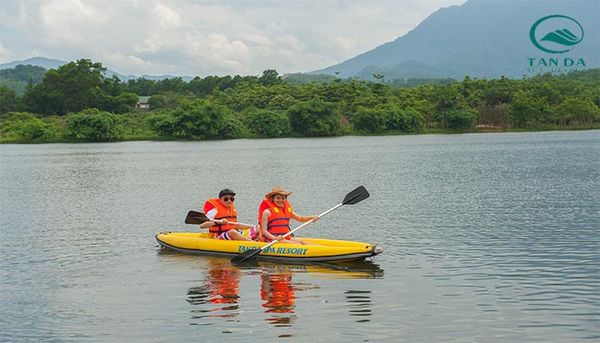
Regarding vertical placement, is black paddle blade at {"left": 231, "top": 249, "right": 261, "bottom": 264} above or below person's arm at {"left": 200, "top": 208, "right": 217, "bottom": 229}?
below

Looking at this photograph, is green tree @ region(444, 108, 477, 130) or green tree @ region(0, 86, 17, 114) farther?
green tree @ region(0, 86, 17, 114)

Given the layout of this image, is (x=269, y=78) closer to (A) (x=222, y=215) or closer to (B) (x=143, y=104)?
(B) (x=143, y=104)

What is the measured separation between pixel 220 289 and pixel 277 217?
3256 millimetres

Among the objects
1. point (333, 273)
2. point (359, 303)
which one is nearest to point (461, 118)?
point (333, 273)

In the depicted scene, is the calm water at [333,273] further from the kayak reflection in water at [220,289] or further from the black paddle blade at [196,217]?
the black paddle blade at [196,217]

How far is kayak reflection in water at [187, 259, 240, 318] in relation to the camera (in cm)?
1351

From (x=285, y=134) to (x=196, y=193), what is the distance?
254 feet

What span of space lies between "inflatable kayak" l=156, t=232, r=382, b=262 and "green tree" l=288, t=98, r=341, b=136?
89.1 metres

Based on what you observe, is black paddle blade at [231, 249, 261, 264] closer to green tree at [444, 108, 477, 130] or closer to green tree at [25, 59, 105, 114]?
green tree at [444, 108, 477, 130]

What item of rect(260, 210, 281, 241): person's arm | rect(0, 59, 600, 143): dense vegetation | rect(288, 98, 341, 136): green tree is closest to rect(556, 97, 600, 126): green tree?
rect(0, 59, 600, 143): dense vegetation

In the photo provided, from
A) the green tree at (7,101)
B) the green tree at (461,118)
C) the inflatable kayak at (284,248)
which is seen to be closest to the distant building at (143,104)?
the green tree at (7,101)

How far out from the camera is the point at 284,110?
381 feet

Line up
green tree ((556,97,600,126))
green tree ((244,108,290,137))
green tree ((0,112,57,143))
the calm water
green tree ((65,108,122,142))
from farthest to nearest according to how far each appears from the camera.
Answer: green tree ((556,97,600,126))
green tree ((244,108,290,137))
green tree ((0,112,57,143))
green tree ((65,108,122,142))
the calm water

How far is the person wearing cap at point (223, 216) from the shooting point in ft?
61.4
